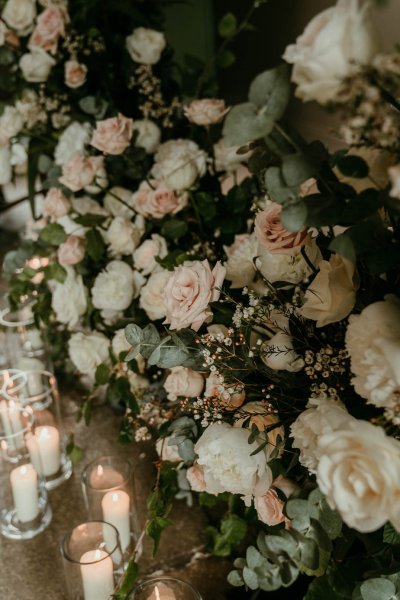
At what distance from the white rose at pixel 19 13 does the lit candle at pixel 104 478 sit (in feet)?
3.43

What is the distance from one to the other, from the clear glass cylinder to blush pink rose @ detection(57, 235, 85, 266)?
252 millimetres

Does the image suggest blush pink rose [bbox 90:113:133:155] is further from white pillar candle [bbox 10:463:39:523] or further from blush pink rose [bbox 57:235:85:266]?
white pillar candle [bbox 10:463:39:523]

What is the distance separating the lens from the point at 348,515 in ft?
1.74

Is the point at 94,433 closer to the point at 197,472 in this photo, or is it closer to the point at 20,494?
the point at 20,494

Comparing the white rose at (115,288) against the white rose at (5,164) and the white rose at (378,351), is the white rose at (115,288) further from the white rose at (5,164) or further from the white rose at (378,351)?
the white rose at (378,351)

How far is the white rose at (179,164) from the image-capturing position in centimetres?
125

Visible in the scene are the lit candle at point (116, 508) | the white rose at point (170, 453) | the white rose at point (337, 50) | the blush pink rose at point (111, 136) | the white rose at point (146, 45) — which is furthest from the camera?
the white rose at point (146, 45)

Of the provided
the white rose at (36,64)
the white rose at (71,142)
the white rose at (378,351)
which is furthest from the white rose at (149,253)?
the white rose at (378,351)

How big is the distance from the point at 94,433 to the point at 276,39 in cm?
131

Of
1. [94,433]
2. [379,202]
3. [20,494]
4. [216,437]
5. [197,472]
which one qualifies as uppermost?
[379,202]

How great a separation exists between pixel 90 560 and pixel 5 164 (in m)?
1.01

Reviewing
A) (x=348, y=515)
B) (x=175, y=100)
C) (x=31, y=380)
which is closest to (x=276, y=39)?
(x=175, y=100)

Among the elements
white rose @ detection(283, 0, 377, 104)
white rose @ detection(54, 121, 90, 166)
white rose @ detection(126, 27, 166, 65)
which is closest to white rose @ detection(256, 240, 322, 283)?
white rose @ detection(283, 0, 377, 104)

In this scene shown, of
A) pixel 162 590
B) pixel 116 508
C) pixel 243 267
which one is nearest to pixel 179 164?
pixel 243 267
